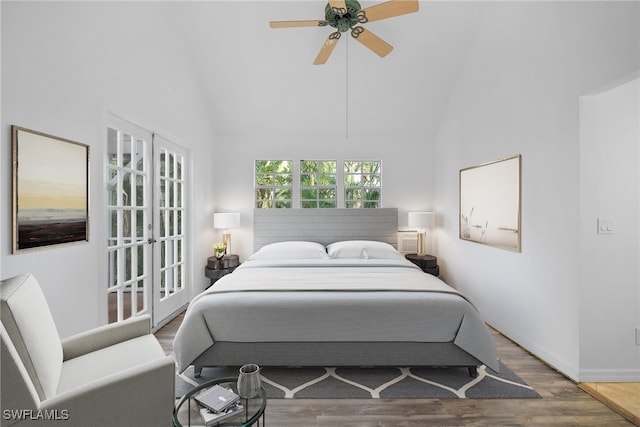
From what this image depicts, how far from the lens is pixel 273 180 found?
4840 millimetres

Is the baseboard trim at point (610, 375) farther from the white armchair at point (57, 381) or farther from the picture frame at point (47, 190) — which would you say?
the picture frame at point (47, 190)

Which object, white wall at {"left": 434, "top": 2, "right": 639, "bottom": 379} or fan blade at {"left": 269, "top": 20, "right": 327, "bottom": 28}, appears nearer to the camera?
white wall at {"left": 434, "top": 2, "right": 639, "bottom": 379}

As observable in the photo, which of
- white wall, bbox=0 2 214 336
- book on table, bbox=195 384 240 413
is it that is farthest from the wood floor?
white wall, bbox=0 2 214 336

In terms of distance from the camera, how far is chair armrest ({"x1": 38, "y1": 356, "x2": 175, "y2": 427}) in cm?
127

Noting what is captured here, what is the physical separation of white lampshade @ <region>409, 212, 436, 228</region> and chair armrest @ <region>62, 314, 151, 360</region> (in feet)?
Result: 11.2

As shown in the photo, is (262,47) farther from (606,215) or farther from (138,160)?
(606,215)

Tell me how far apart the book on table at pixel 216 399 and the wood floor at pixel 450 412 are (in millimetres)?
661

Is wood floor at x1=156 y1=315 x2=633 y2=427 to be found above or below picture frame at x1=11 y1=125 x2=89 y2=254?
below

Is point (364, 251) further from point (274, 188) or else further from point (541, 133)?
point (541, 133)

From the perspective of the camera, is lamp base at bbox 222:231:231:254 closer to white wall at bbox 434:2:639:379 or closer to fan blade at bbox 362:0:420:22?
white wall at bbox 434:2:639:379

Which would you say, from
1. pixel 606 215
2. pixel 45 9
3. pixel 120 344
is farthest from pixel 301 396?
pixel 45 9

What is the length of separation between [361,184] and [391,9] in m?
2.72

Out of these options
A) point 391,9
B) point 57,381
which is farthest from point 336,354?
point 391,9

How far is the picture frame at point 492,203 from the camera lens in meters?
2.96
